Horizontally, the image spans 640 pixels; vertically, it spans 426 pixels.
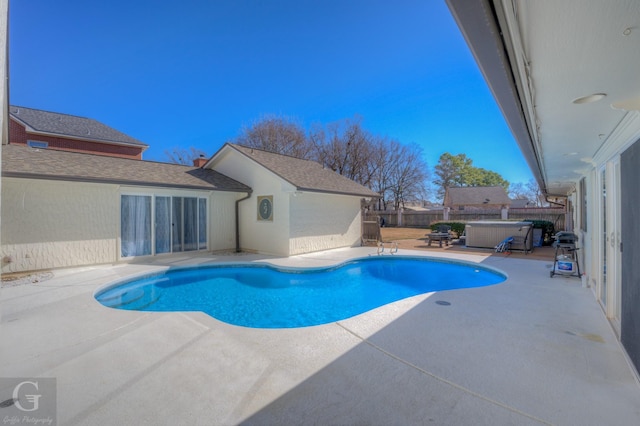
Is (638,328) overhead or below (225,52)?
below

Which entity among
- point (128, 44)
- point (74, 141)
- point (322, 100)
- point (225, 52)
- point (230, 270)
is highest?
point (322, 100)

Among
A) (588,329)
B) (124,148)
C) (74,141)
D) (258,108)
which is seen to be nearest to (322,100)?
(258,108)

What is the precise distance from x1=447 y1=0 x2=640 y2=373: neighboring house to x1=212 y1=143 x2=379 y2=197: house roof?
772cm

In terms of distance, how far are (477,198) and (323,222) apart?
30.4 metres

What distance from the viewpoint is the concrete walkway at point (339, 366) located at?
2.71 m

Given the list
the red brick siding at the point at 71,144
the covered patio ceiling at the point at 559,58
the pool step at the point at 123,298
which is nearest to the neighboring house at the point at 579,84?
the covered patio ceiling at the point at 559,58

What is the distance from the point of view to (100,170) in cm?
947

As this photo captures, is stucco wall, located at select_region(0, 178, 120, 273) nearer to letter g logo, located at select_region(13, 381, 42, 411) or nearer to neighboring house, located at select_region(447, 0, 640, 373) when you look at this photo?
letter g logo, located at select_region(13, 381, 42, 411)

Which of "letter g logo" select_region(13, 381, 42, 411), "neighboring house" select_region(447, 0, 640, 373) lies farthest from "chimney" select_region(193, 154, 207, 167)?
"neighboring house" select_region(447, 0, 640, 373)

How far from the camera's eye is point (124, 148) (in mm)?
21250

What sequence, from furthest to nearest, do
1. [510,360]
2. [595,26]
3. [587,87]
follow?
[510,360]
[587,87]
[595,26]

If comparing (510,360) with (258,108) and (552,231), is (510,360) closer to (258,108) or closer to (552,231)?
(552,231)

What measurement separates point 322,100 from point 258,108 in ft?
19.5

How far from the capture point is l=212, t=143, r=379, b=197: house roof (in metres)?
11.8
